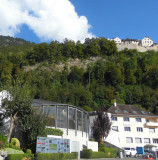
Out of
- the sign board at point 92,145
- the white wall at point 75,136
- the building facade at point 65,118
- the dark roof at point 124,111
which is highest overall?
the dark roof at point 124,111

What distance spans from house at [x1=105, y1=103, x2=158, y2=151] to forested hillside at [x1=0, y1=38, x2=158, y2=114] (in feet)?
45.9

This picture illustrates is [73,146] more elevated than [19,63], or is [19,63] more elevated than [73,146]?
[19,63]

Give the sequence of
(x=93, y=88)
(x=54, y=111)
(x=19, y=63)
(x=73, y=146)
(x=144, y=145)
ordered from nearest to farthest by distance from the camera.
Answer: (x=73, y=146) → (x=54, y=111) → (x=144, y=145) → (x=93, y=88) → (x=19, y=63)

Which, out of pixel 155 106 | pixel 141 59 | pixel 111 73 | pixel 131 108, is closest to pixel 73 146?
pixel 131 108

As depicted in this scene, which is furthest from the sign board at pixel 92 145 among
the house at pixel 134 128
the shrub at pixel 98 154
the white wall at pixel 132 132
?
the white wall at pixel 132 132

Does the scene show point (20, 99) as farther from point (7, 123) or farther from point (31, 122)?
point (7, 123)

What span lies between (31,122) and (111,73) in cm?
5403

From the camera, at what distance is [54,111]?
23.0 m

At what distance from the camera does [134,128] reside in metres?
42.7

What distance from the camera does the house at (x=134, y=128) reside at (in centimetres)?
4150

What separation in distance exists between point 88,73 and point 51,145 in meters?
57.3

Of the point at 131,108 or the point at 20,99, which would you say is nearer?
the point at 20,99

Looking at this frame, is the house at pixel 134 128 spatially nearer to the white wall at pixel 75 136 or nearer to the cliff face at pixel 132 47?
the white wall at pixel 75 136

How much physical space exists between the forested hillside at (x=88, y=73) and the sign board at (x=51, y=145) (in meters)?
36.3
